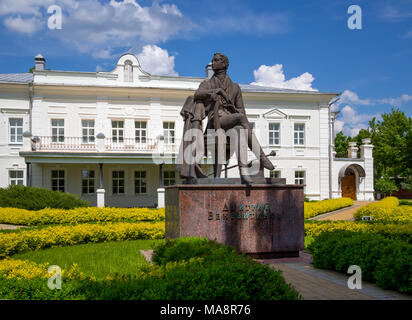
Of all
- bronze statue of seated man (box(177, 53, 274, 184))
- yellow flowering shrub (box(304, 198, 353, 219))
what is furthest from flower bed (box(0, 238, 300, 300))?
yellow flowering shrub (box(304, 198, 353, 219))

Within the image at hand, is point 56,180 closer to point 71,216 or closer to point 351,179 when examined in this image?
point 71,216

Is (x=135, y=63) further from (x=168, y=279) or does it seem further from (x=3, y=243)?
(x=168, y=279)

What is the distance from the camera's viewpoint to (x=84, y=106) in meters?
24.8

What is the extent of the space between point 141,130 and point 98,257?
18.8 meters

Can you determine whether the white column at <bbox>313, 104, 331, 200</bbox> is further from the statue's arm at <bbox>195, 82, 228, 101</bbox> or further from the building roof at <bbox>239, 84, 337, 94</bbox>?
the statue's arm at <bbox>195, 82, 228, 101</bbox>

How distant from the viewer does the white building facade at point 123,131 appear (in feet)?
77.3

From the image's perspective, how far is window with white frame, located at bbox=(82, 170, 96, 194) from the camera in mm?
24703

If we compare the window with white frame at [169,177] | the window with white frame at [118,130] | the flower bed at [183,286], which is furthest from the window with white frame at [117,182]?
the flower bed at [183,286]

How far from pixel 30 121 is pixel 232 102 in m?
20.1

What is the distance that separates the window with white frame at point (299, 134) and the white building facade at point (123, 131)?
7cm

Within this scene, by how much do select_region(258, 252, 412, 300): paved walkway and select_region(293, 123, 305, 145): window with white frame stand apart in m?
22.1

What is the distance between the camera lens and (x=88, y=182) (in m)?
24.8

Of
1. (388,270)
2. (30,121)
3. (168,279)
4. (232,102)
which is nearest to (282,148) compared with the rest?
(30,121)

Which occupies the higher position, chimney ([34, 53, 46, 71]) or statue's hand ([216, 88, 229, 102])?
chimney ([34, 53, 46, 71])
